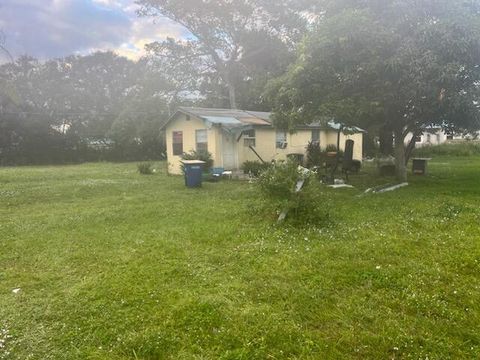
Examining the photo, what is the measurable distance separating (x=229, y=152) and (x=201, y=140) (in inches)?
53.2

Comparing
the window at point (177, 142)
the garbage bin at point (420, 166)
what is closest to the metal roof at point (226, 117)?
the window at point (177, 142)

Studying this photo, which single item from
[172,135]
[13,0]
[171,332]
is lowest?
[171,332]

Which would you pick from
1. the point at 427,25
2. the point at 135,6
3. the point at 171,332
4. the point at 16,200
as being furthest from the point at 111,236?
the point at 135,6

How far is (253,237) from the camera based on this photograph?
17.8ft

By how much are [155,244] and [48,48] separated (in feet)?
101

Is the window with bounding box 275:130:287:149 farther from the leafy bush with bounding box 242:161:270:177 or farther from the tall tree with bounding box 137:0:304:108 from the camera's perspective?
the tall tree with bounding box 137:0:304:108

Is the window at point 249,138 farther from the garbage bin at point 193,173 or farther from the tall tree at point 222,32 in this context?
the tall tree at point 222,32

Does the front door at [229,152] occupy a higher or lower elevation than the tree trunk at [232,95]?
lower

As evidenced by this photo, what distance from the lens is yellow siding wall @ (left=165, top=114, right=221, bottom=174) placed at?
14.6 meters

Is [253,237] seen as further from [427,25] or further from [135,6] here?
[135,6]

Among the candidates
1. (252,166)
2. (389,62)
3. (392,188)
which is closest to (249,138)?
(252,166)

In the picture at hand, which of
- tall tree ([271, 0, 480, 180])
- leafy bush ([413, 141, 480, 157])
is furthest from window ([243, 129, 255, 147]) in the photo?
leafy bush ([413, 141, 480, 157])

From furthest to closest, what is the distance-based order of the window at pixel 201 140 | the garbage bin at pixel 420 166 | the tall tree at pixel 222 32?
the tall tree at pixel 222 32
the window at pixel 201 140
the garbage bin at pixel 420 166

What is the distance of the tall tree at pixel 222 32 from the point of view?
81.4ft
